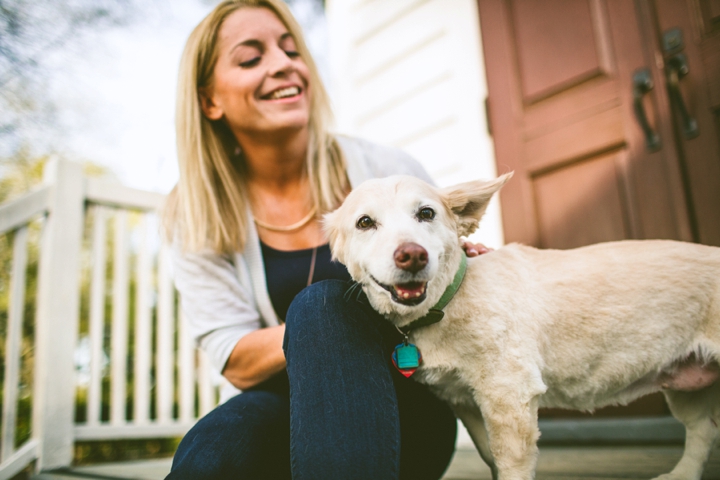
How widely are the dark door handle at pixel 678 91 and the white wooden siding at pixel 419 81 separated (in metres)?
1.01

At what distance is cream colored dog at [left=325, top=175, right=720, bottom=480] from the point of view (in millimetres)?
1229

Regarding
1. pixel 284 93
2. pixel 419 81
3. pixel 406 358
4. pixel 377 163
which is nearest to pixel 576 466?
pixel 406 358

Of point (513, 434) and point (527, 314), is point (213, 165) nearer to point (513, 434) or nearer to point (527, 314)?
point (527, 314)

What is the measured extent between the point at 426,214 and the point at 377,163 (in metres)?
0.68

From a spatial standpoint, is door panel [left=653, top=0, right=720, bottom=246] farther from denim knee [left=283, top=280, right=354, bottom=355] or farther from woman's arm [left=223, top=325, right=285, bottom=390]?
woman's arm [left=223, top=325, right=285, bottom=390]

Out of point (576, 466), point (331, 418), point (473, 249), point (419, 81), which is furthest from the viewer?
point (419, 81)

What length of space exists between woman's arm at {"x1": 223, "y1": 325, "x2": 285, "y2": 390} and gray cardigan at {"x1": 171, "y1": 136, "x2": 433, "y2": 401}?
0.04 metres

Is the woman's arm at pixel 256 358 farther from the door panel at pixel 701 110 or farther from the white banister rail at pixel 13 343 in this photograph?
the door panel at pixel 701 110

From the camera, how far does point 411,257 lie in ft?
3.72

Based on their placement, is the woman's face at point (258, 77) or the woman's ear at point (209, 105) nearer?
the woman's face at point (258, 77)

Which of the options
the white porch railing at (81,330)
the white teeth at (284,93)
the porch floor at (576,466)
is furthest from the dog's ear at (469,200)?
the white porch railing at (81,330)

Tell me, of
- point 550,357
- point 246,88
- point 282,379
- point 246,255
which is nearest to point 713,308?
point 550,357

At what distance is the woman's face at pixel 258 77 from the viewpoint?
1.83 meters

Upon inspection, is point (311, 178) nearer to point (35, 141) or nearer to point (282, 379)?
point (282, 379)
